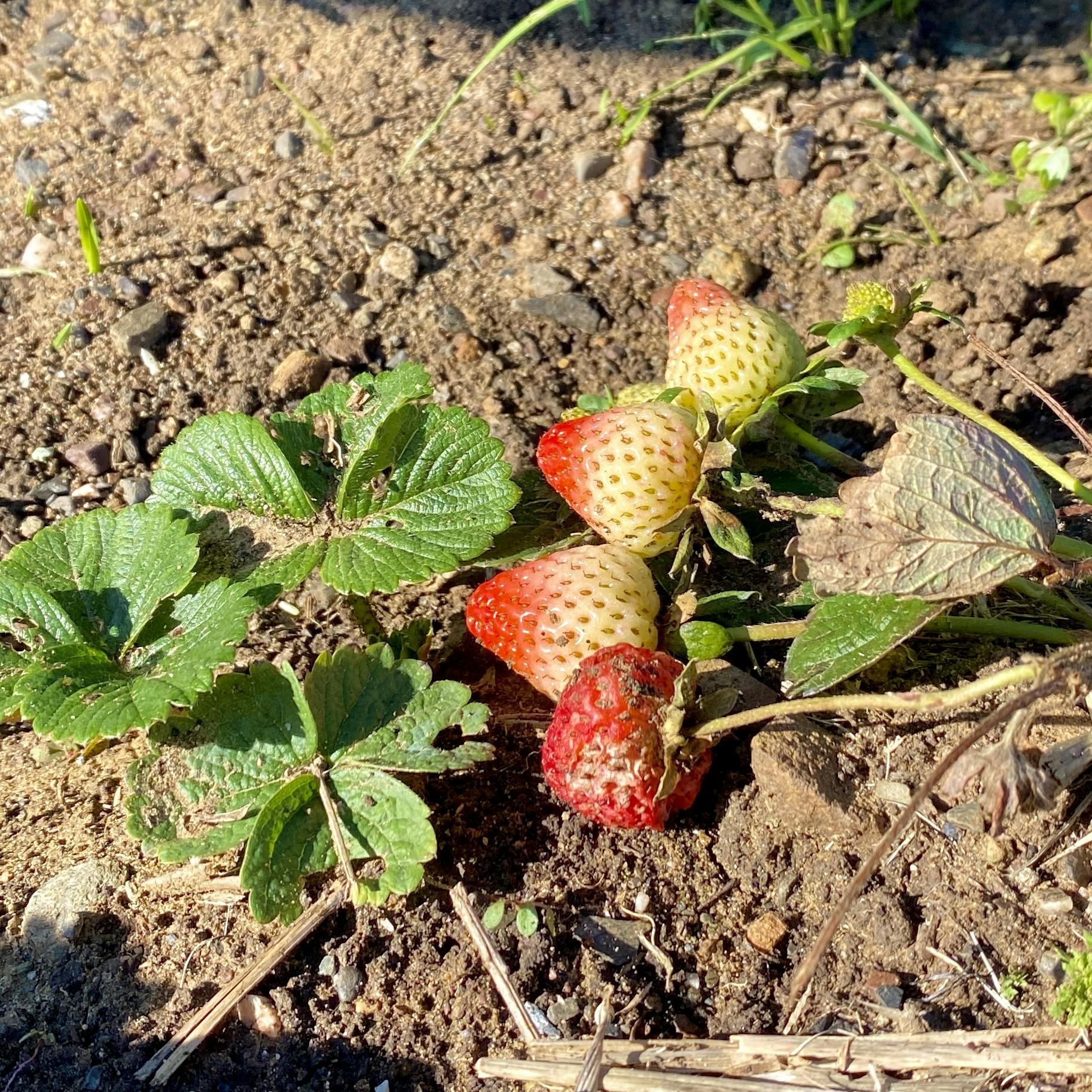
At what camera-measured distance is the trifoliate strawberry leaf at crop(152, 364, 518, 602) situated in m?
1.92

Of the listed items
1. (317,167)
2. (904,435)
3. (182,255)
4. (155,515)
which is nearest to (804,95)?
(317,167)

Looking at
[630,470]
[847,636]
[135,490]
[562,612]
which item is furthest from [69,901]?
[847,636]

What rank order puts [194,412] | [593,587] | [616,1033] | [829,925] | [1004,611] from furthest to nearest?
[194,412], [1004,611], [593,587], [616,1033], [829,925]

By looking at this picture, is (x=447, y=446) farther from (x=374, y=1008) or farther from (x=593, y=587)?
(x=374, y=1008)

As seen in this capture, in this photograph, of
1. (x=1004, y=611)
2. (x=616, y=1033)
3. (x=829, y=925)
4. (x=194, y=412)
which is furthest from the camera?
(x=194, y=412)

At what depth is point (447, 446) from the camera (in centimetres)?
202

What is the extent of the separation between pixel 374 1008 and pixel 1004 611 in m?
1.19

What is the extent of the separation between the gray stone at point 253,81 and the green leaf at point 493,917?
247cm

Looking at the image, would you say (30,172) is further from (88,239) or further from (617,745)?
(617,745)

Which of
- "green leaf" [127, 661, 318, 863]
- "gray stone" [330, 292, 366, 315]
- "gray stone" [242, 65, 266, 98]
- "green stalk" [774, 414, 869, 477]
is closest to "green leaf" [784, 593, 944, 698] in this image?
"green stalk" [774, 414, 869, 477]

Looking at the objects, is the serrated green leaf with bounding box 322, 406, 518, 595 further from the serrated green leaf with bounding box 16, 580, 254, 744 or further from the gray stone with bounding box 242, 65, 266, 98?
the gray stone with bounding box 242, 65, 266, 98

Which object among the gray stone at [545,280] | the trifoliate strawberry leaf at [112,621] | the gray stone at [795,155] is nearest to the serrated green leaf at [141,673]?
the trifoliate strawberry leaf at [112,621]

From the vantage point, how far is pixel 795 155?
309cm

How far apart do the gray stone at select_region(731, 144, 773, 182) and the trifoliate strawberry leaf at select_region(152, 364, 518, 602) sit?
1.43 meters
